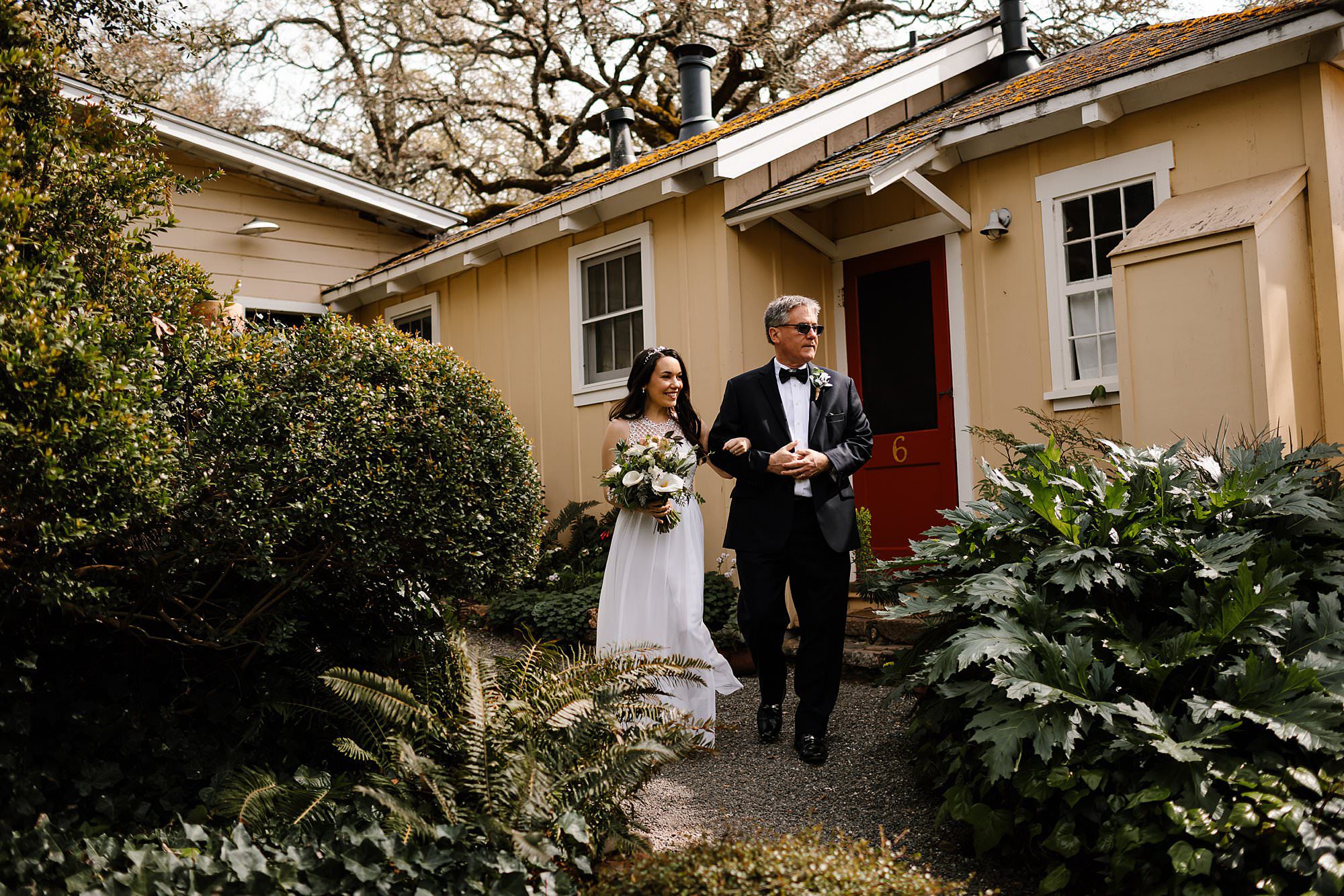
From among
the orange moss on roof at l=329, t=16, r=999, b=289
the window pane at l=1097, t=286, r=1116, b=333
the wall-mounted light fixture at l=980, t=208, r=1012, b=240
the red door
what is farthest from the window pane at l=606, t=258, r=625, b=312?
the window pane at l=1097, t=286, r=1116, b=333

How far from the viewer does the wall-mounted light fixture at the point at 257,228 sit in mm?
11375

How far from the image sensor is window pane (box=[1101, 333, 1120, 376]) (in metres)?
6.98

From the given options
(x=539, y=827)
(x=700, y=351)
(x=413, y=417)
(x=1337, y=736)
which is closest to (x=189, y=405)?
(x=413, y=417)

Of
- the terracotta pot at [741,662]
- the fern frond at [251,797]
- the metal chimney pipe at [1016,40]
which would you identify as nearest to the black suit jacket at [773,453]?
the terracotta pot at [741,662]

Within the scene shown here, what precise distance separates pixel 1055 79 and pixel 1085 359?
2.45 m

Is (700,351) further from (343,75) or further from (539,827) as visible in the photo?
(343,75)

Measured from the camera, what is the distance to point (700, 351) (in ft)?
28.0

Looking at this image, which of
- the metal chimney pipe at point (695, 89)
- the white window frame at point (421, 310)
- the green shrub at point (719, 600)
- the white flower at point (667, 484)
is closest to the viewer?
the white flower at point (667, 484)

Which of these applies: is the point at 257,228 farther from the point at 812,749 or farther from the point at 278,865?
the point at 278,865

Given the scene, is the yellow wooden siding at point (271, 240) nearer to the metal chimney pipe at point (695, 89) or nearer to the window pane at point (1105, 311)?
the metal chimney pipe at point (695, 89)

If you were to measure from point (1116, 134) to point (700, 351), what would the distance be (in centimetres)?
352

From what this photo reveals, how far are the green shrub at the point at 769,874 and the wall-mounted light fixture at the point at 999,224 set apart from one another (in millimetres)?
5457

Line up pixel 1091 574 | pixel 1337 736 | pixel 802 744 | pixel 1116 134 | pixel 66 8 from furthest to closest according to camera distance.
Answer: pixel 1116 134 < pixel 802 744 < pixel 66 8 < pixel 1091 574 < pixel 1337 736

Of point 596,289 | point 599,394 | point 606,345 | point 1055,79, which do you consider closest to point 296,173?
point 596,289
